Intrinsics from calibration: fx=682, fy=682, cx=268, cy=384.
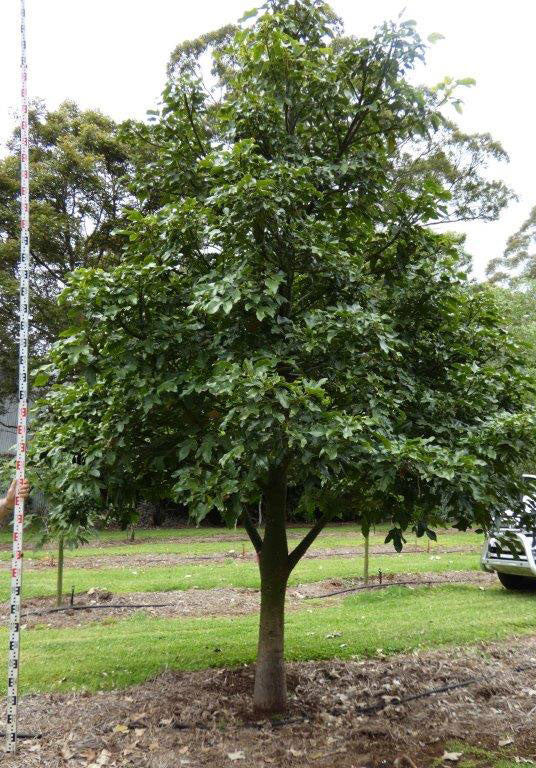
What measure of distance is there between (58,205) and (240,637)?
14245mm

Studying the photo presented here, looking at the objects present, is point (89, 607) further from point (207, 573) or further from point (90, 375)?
point (90, 375)

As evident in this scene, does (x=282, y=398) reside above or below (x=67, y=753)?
above

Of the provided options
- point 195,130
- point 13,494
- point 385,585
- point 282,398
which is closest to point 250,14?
point 195,130

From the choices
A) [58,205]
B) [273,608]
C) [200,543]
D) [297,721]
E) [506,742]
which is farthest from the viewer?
[58,205]

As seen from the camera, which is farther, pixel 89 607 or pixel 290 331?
pixel 89 607

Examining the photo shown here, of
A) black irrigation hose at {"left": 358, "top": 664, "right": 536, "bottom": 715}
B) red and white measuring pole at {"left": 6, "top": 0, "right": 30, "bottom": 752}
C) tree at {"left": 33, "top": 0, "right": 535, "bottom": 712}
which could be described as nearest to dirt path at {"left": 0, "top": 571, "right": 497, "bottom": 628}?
black irrigation hose at {"left": 358, "top": 664, "right": 536, "bottom": 715}

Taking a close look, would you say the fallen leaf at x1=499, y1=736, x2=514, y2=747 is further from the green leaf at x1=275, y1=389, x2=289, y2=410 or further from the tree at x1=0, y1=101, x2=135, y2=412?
the tree at x1=0, y1=101, x2=135, y2=412

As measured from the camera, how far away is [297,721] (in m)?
5.19

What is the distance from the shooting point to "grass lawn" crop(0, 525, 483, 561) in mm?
15430

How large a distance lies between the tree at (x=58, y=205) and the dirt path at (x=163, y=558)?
19.2 feet

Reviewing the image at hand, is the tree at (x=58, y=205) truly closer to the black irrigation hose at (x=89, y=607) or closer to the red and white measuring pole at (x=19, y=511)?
the black irrigation hose at (x=89, y=607)

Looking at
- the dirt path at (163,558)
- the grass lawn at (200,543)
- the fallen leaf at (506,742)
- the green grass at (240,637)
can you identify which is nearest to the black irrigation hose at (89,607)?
the green grass at (240,637)

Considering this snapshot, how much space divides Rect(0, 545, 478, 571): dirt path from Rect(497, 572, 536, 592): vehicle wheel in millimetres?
3882

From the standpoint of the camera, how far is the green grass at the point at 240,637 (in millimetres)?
6355
